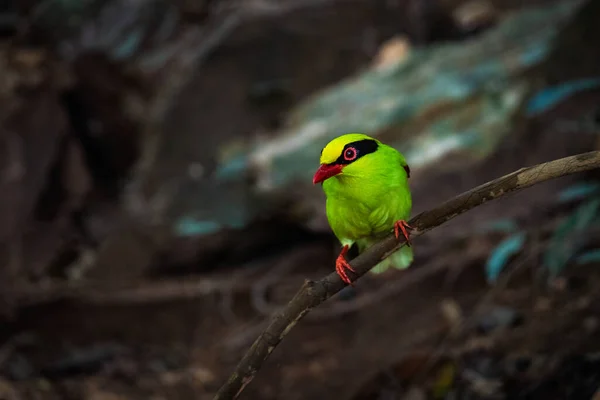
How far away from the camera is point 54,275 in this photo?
16.3ft

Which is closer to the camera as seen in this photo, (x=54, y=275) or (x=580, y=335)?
(x=580, y=335)

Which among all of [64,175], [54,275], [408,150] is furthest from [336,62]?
[54,275]

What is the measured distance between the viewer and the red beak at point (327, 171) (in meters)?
1.59

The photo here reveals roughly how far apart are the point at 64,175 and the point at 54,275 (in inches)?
37.5

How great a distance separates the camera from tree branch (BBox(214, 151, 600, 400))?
1497 millimetres

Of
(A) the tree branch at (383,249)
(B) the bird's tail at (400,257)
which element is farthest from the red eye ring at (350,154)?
(B) the bird's tail at (400,257)

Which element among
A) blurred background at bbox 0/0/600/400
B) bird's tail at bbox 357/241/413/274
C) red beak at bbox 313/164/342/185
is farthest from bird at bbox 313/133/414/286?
blurred background at bbox 0/0/600/400

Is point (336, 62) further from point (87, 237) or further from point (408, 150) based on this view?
point (87, 237)

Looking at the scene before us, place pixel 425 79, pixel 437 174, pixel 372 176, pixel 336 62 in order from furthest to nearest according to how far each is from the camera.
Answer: pixel 336 62
pixel 425 79
pixel 437 174
pixel 372 176

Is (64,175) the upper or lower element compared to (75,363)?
upper

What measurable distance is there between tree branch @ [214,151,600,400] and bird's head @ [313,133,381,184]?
21 centimetres

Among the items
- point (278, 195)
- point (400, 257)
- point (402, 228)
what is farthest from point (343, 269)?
point (278, 195)

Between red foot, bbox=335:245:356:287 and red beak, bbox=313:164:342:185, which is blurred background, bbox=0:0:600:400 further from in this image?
red beak, bbox=313:164:342:185

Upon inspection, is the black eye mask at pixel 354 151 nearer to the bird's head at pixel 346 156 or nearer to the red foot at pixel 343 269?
the bird's head at pixel 346 156
